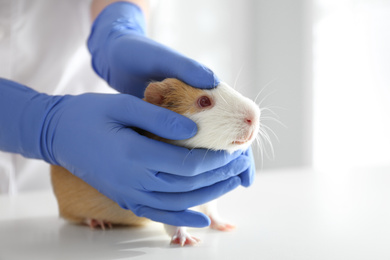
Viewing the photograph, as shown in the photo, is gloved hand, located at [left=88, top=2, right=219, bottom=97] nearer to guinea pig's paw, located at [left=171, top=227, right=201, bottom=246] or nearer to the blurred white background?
guinea pig's paw, located at [left=171, top=227, right=201, bottom=246]

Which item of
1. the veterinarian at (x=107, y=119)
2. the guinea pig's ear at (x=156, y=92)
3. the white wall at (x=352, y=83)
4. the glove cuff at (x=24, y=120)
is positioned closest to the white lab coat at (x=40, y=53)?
the veterinarian at (x=107, y=119)

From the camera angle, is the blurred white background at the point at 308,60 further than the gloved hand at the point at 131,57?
Yes

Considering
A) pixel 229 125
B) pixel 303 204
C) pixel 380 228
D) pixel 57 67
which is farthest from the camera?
pixel 57 67

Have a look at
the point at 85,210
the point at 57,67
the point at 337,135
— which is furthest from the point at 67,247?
the point at 337,135

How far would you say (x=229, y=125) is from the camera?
4.12 ft

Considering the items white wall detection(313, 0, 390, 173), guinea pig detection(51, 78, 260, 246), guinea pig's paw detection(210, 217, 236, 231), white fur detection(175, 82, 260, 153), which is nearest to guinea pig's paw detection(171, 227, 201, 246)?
guinea pig detection(51, 78, 260, 246)

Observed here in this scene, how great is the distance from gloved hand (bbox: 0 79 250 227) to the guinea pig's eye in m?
0.10

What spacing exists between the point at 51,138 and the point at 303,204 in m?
1.07

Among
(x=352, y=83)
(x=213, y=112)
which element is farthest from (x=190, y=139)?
(x=352, y=83)

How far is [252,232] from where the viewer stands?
1428mm

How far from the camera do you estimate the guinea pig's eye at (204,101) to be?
134cm

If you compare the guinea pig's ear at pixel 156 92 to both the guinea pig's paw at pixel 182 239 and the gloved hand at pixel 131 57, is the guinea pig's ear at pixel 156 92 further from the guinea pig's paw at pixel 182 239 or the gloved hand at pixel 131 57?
the guinea pig's paw at pixel 182 239

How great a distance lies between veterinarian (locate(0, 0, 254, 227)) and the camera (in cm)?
131

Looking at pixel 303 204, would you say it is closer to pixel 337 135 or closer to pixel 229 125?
pixel 229 125
